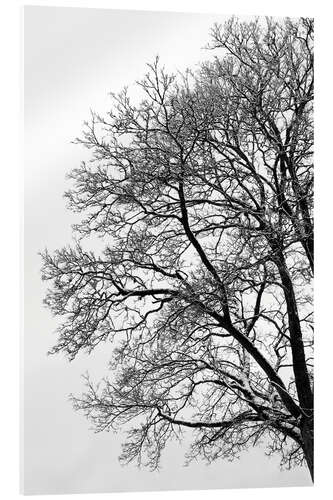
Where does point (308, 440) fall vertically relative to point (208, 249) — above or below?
below

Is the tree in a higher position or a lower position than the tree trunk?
higher

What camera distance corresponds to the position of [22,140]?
19.6 ft

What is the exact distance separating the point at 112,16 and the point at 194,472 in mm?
3080

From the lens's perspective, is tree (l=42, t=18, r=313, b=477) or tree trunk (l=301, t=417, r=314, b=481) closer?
tree (l=42, t=18, r=313, b=477)

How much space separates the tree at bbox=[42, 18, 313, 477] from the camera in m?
6.40

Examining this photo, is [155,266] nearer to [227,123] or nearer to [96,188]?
[96,188]

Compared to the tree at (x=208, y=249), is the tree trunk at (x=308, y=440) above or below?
below

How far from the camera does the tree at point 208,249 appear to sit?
252 inches

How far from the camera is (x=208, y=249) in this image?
6.64 m

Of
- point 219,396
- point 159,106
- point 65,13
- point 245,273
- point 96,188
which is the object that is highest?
point 65,13

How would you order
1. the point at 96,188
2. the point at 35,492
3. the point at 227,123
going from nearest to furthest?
1. the point at 35,492
2. the point at 96,188
3. the point at 227,123

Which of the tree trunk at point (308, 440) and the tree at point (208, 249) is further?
the tree trunk at point (308, 440)
